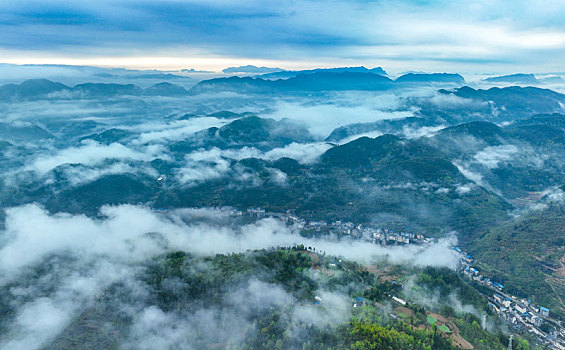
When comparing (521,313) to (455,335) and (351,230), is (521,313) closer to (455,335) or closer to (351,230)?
(455,335)

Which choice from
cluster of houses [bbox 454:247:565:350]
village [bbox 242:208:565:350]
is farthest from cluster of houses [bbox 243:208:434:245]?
cluster of houses [bbox 454:247:565:350]

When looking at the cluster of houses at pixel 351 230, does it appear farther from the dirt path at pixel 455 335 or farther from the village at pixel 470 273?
the dirt path at pixel 455 335

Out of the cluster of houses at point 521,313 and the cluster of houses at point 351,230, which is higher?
the cluster of houses at point 521,313

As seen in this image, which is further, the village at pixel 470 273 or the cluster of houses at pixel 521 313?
the village at pixel 470 273

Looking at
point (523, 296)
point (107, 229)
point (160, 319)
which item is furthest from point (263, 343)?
point (107, 229)

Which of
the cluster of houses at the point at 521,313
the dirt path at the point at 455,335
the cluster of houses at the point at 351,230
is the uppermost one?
the dirt path at the point at 455,335

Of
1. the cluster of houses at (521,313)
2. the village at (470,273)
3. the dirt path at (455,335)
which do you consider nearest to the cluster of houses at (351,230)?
the village at (470,273)

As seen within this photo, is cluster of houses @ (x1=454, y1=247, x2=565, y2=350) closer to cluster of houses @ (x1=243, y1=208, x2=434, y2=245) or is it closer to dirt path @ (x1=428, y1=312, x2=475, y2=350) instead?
dirt path @ (x1=428, y1=312, x2=475, y2=350)

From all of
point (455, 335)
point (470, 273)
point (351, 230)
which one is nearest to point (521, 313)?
point (470, 273)
